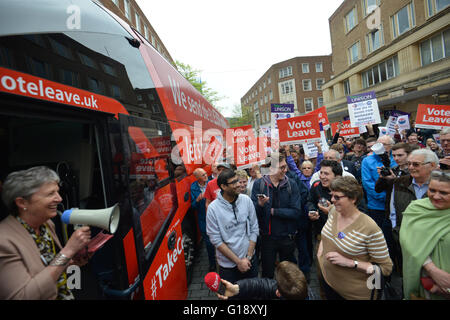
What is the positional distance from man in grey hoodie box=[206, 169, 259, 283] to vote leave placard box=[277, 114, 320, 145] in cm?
349

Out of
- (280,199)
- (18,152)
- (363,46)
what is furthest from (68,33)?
(363,46)

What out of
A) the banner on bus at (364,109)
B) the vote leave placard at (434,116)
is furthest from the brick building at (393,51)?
the vote leave placard at (434,116)

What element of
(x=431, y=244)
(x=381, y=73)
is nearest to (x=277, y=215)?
(x=431, y=244)

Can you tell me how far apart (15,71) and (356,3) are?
2772 centimetres

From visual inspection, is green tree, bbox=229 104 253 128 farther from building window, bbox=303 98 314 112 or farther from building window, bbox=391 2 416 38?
building window, bbox=391 2 416 38

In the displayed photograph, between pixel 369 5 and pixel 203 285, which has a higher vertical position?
pixel 369 5

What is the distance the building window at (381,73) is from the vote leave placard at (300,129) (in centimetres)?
1753

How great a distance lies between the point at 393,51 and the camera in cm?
1748

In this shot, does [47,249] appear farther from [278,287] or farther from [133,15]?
[133,15]

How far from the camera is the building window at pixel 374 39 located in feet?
62.9

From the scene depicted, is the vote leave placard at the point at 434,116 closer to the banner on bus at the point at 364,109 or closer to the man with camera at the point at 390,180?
the banner on bus at the point at 364,109

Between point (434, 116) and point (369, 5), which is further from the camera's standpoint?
point (369, 5)

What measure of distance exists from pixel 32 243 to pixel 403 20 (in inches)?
919

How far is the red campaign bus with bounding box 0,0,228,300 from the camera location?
4.85ft
